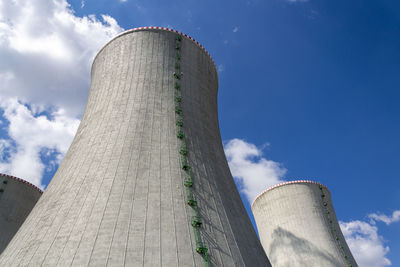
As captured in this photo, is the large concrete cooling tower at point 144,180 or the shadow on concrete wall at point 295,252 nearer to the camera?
the large concrete cooling tower at point 144,180


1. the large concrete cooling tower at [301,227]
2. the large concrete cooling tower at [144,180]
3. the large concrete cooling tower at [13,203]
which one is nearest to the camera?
the large concrete cooling tower at [144,180]

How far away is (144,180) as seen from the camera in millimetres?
6082

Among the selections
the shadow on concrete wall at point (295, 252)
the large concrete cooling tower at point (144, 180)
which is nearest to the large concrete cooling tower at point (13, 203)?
the large concrete cooling tower at point (144, 180)

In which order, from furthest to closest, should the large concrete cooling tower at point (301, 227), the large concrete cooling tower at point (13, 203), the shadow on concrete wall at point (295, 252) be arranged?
1. the large concrete cooling tower at point (301, 227)
2. the shadow on concrete wall at point (295, 252)
3. the large concrete cooling tower at point (13, 203)

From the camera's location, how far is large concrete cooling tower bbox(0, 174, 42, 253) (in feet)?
39.2

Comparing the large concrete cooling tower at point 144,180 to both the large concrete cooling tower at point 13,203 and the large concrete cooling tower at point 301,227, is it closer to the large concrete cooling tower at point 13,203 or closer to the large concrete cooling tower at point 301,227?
the large concrete cooling tower at point 13,203

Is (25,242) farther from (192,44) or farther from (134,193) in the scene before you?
(192,44)

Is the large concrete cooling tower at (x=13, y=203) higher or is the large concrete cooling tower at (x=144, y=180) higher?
the large concrete cooling tower at (x=13, y=203)

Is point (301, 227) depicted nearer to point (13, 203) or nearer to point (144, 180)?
point (144, 180)

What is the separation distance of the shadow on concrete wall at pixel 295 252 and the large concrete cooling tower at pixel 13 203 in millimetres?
11229

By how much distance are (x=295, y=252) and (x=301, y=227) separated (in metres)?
1.13

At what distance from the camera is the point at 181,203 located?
19.6 feet

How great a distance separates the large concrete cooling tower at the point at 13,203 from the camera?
11961 mm

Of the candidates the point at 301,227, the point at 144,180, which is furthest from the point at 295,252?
the point at 144,180
